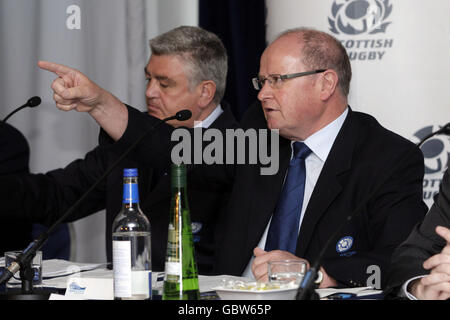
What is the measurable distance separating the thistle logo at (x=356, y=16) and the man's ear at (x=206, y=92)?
0.64 meters

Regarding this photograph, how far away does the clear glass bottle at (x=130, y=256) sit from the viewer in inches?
58.1

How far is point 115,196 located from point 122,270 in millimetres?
1657

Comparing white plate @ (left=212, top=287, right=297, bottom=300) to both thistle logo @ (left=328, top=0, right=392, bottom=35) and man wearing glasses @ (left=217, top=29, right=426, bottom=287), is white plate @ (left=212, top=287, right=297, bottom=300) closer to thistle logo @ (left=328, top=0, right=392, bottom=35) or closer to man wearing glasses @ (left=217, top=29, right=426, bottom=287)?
man wearing glasses @ (left=217, top=29, right=426, bottom=287)

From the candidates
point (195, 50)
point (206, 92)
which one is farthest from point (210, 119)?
point (195, 50)

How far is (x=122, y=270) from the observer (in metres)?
1.48

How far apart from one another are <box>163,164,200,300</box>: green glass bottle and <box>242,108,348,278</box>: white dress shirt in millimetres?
994

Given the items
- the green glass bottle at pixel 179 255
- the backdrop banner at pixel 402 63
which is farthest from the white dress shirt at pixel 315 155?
the green glass bottle at pixel 179 255

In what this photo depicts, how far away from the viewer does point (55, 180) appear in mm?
3270

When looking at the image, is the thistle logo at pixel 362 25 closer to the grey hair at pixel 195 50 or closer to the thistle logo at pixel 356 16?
the thistle logo at pixel 356 16

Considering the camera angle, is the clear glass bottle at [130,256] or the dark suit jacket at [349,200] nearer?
the clear glass bottle at [130,256]

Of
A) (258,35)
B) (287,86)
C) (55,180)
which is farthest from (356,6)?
(55,180)

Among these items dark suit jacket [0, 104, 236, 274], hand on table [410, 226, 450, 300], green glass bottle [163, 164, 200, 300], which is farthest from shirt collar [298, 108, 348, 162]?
green glass bottle [163, 164, 200, 300]

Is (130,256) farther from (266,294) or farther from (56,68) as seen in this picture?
(56,68)
